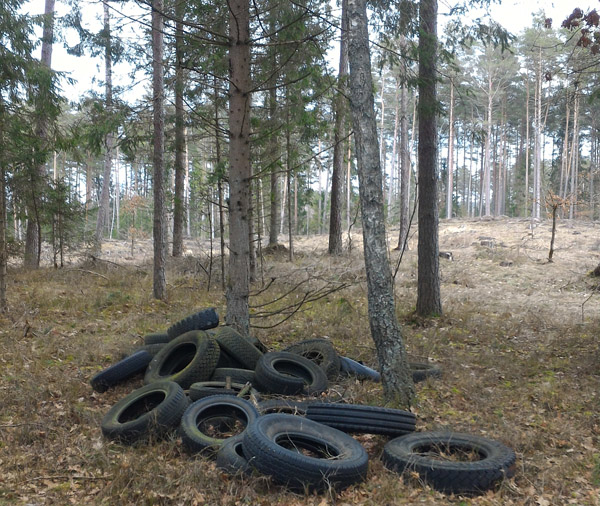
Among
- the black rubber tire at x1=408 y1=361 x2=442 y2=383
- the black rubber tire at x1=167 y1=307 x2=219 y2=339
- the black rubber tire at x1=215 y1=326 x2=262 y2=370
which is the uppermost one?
the black rubber tire at x1=167 y1=307 x2=219 y2=339

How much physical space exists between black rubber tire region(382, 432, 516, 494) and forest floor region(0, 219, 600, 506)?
108 millimetres

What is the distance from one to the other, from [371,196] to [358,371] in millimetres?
2876

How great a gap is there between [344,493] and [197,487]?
122cm

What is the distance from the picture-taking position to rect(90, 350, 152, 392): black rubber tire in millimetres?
6371

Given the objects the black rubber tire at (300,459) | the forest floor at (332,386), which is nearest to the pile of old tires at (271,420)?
the black rubber tire at (300,459)

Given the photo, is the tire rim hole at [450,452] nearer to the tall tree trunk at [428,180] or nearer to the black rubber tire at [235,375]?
the black rubber tire at [235,375]

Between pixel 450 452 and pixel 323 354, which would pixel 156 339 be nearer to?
pixel 323 354

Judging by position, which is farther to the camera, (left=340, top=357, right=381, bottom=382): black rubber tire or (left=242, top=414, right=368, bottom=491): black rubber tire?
(left=340, top=357, right=381, bottom=382): black rubber tire

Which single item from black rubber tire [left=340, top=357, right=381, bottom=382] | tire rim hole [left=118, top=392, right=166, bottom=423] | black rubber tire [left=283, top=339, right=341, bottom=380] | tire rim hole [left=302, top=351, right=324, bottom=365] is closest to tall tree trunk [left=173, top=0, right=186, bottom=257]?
black rubber tire [left=283, top=339, right=341, bottom=380]

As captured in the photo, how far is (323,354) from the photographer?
7230 mm

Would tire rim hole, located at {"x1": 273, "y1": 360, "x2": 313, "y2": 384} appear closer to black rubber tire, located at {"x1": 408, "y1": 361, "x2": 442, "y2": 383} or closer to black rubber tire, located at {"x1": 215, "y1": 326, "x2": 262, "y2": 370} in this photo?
black rubber tire, located at {"x1": 215, "y1": 326, "x2": 262, "y2": 370}

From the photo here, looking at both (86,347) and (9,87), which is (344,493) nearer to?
(86,347)

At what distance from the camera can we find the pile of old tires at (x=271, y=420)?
4059 mm

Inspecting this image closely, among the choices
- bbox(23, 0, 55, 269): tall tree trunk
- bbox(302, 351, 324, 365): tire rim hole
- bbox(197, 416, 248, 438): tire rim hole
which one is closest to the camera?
bbox(197, 416, 248, 438): tire rim hole
